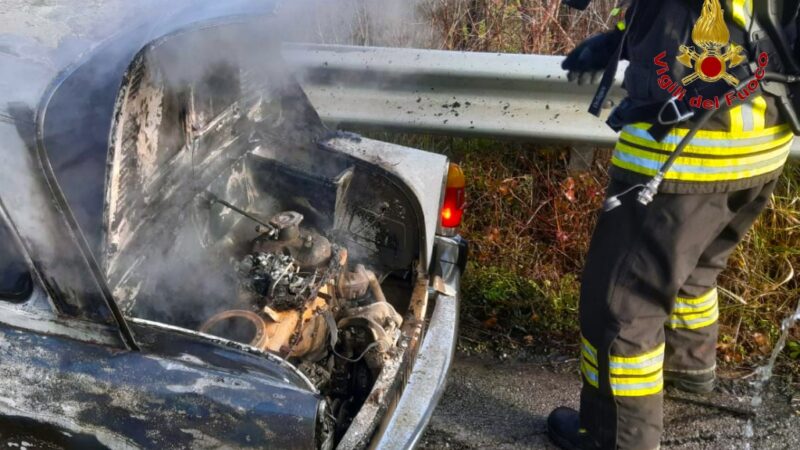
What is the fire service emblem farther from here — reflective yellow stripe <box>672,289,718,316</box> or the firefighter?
reflective yellow stripe <box>672,289,718,316</box>

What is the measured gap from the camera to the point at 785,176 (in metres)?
3.45

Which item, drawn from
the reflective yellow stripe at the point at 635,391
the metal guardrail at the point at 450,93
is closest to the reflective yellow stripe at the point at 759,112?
the reflective yellow stripe at the point at 635,391

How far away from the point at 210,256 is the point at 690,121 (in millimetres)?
1612

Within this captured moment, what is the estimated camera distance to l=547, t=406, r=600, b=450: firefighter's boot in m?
2.64

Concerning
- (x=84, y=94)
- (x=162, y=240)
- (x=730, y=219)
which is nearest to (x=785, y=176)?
(x=730, y=219)

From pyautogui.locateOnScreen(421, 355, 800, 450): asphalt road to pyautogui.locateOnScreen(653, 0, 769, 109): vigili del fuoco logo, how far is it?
1308mm

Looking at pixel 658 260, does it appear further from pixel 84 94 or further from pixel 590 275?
pixel 84 94

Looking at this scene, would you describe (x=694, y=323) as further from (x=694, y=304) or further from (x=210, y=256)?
(x=210, y=256)

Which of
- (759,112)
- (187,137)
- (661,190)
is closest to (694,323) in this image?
(661,190)

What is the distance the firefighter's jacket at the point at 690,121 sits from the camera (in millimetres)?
2156

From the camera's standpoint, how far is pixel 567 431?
272 cm

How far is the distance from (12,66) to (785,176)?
3171mm

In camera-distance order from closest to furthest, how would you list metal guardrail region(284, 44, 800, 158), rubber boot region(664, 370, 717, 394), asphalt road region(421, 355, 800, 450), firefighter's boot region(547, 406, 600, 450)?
firefighter's boot region(547, 406, 600, 450), asphalt road region(421, 355, 800, 450), rubber boot region(664, 370, 717, 394), metal guardrail region(284, 44, 800, 158)

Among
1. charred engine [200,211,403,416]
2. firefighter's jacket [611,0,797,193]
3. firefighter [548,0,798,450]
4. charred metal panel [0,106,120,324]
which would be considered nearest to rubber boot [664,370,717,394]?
firefighter [548,0,798,450]
